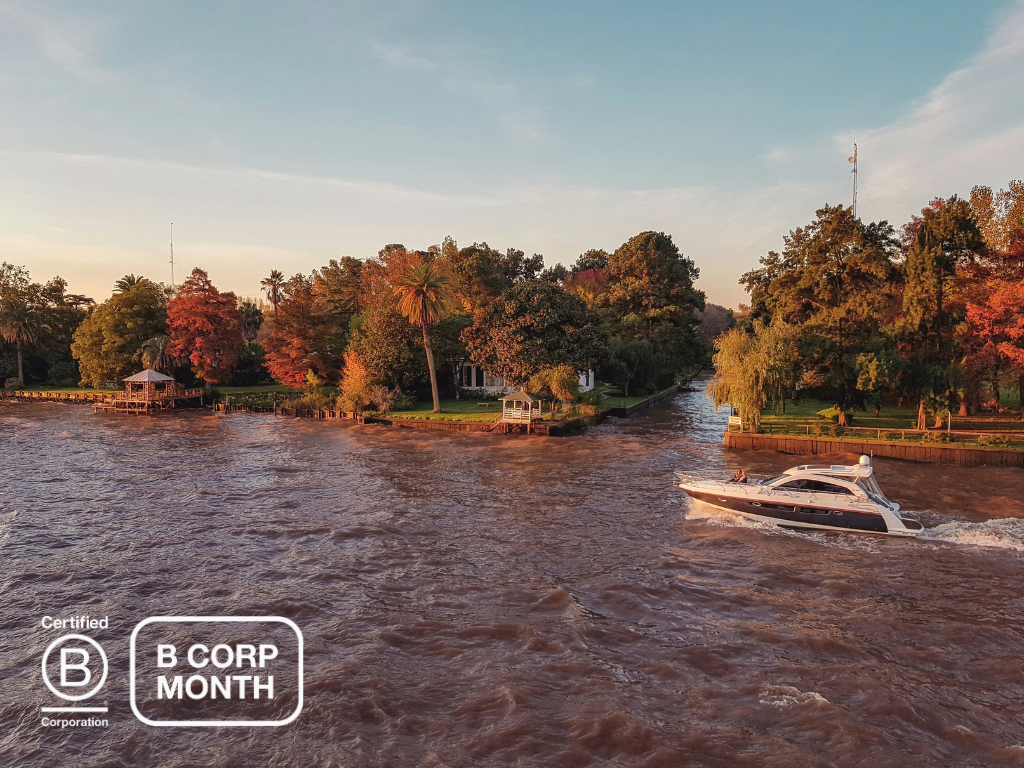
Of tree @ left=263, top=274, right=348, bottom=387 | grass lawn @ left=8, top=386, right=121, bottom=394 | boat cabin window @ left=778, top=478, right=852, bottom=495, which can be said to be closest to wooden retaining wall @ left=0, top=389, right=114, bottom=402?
grass lawn @ left=8, top=386, right=121, bottom=394

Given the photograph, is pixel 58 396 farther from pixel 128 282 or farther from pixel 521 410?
pixel 521 410

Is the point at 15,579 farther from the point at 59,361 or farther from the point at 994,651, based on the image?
the point at 59,361

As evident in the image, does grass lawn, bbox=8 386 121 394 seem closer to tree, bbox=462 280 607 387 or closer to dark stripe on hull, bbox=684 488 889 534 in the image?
tree, bbox=462 280 607 387

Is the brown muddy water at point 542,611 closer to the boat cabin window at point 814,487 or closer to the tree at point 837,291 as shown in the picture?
the boat cabin window at point 814,487

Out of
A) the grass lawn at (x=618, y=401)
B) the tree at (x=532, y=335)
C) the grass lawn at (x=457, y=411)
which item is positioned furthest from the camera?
the grass lawn at (x=618, y=401)

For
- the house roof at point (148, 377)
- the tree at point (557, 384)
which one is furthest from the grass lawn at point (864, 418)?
the house roof at point (148, 377)

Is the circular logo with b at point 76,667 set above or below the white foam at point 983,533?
below
